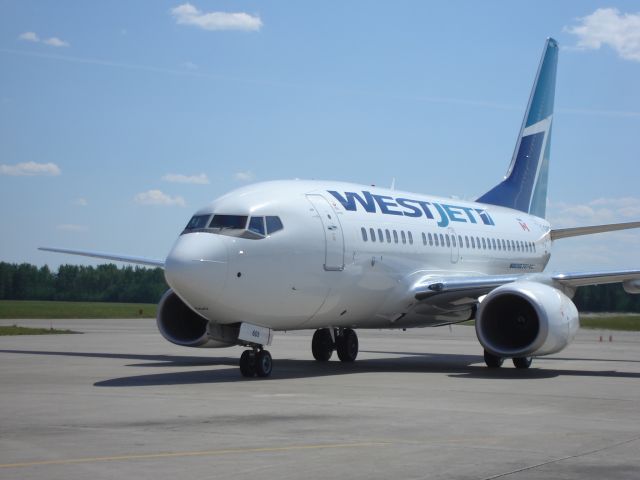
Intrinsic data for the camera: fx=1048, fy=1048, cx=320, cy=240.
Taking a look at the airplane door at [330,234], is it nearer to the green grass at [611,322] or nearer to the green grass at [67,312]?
the green grass at [611,322]

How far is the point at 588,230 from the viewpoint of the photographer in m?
28.6

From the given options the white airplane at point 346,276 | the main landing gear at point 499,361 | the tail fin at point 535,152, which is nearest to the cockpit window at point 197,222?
the white airplane at point 346,276

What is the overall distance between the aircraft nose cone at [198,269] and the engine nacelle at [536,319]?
593 centimetres

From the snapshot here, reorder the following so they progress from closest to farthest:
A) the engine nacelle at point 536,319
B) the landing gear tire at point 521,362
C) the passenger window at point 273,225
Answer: the passenger window at point 273,225, the engine nacelle at point 536,319, the landing gear tire at point 521,362

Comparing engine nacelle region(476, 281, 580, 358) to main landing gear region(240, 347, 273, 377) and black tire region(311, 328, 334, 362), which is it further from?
main landing gear region(240, 347, 273, 377)

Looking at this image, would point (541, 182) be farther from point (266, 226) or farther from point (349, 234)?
point (266, 226)

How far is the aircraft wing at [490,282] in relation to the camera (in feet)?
72.1

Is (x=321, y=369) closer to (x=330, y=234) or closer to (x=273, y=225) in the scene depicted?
(x=330, y=234)

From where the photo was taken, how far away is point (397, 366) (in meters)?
22.8

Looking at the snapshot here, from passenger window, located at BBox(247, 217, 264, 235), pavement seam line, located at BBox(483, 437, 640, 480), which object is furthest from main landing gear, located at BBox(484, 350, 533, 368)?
pavement seam line, located at BBox(483, 437, 640, 480)

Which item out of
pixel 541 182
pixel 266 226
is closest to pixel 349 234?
pixel 266 226

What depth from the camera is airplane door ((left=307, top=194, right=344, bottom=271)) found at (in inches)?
783

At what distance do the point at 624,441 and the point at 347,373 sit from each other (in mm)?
9750

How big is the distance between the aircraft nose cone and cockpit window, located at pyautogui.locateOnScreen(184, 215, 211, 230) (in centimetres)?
69
